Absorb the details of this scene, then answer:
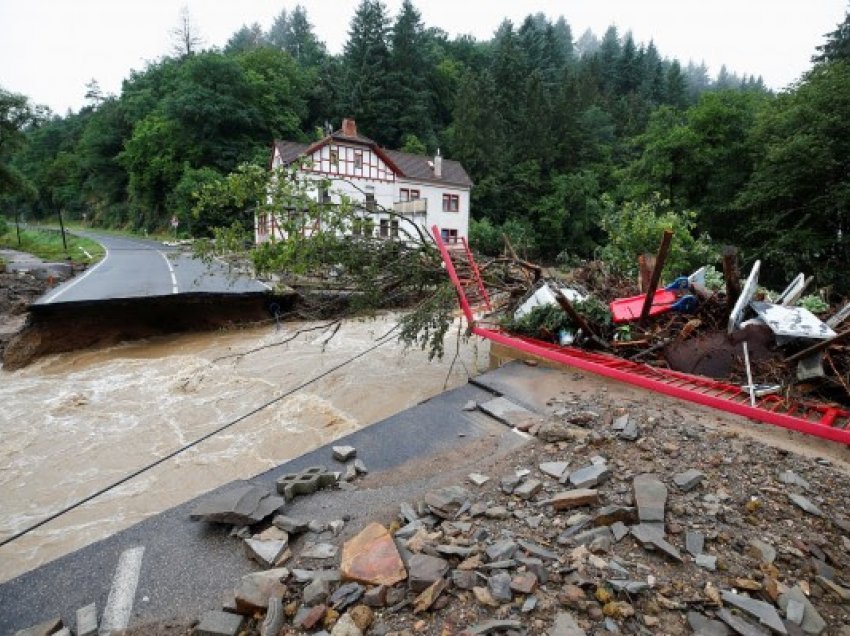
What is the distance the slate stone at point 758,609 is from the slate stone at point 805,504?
45.0 inches

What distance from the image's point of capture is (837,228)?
17859mm

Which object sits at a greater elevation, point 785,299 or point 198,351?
point 785,299

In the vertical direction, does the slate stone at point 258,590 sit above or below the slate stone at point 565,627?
below

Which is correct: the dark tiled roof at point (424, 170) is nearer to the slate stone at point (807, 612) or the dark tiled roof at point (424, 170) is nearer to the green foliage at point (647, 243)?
the green foliage at point (647, 243)

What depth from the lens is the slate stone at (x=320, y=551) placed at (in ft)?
9.29

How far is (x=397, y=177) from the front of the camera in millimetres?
31328

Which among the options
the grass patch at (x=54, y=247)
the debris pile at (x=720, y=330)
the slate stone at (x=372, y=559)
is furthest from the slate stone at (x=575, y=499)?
the grass patch at (x=54, y=247)

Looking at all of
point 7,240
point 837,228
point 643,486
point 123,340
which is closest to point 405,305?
point 123,340

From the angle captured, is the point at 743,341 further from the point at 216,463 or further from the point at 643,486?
the point at 216,463

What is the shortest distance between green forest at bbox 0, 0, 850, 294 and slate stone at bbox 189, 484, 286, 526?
30.0ft

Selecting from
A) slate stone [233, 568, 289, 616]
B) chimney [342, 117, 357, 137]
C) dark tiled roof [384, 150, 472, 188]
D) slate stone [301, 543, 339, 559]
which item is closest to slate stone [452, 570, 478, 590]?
slate stone [301, 543, 339, 559]

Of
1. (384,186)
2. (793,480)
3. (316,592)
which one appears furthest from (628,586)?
(384,186)

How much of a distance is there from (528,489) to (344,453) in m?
1.95

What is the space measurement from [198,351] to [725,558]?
1211 centimetres
